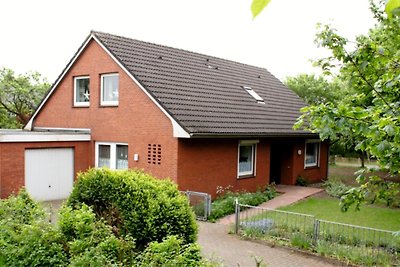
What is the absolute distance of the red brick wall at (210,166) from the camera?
15.2 m

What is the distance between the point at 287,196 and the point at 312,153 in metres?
5.82

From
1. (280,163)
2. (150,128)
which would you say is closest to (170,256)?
(150,128)

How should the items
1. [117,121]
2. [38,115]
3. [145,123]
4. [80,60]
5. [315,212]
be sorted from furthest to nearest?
[38,115] → [80,60] → [117,121] → [145,123] → [315,212]

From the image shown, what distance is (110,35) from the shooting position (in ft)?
59.6

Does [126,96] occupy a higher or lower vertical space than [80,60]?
lower

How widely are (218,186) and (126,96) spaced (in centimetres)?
509

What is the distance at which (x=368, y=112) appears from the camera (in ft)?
17.3

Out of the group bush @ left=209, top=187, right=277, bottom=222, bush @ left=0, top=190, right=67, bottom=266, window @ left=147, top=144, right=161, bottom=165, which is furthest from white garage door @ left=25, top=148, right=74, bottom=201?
bush @ left=0, top=190, right=67, bottom=266

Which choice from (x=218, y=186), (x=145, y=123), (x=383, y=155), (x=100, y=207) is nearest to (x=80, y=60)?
(x=145, y=123)

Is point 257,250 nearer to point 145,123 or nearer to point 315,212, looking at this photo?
point 315,212

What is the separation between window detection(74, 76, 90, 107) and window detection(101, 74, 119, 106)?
1067 mm

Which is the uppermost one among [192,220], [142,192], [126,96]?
[126,96]

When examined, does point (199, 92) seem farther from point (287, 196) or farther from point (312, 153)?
point (312, 153)

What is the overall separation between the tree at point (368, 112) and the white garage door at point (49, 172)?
42.2 feet
